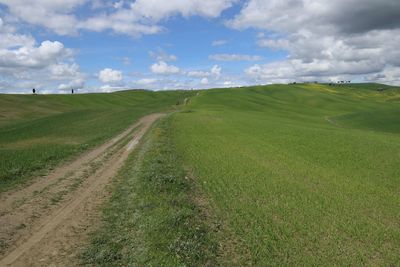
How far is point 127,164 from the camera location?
78.8ft

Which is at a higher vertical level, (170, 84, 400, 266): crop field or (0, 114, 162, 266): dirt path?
(0, 114, 162, 266): dirt path

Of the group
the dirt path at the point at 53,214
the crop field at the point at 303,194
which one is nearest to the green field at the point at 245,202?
the crop field at the point at 303,194

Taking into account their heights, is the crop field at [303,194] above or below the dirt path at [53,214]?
below

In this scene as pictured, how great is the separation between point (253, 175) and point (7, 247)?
1263 centimetres

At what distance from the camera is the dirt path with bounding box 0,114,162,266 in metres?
11.0

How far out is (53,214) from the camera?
14.3 meters

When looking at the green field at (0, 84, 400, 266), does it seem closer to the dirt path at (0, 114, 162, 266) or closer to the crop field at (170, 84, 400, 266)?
the crop field at (170, 84, 400, 266)

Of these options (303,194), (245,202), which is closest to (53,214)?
(245,202)

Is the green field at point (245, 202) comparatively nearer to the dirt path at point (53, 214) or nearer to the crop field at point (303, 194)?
the crop field at point (303, 194)

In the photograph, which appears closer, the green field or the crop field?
the green field

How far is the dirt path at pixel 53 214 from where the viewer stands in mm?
10977

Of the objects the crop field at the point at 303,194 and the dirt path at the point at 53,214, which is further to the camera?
the crop field at the point at 303,194

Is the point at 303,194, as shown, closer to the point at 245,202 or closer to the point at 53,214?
the point at 245,202

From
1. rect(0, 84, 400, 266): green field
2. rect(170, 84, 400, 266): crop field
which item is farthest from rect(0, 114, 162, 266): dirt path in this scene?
rect(170, 84, 400, 266): crop field
